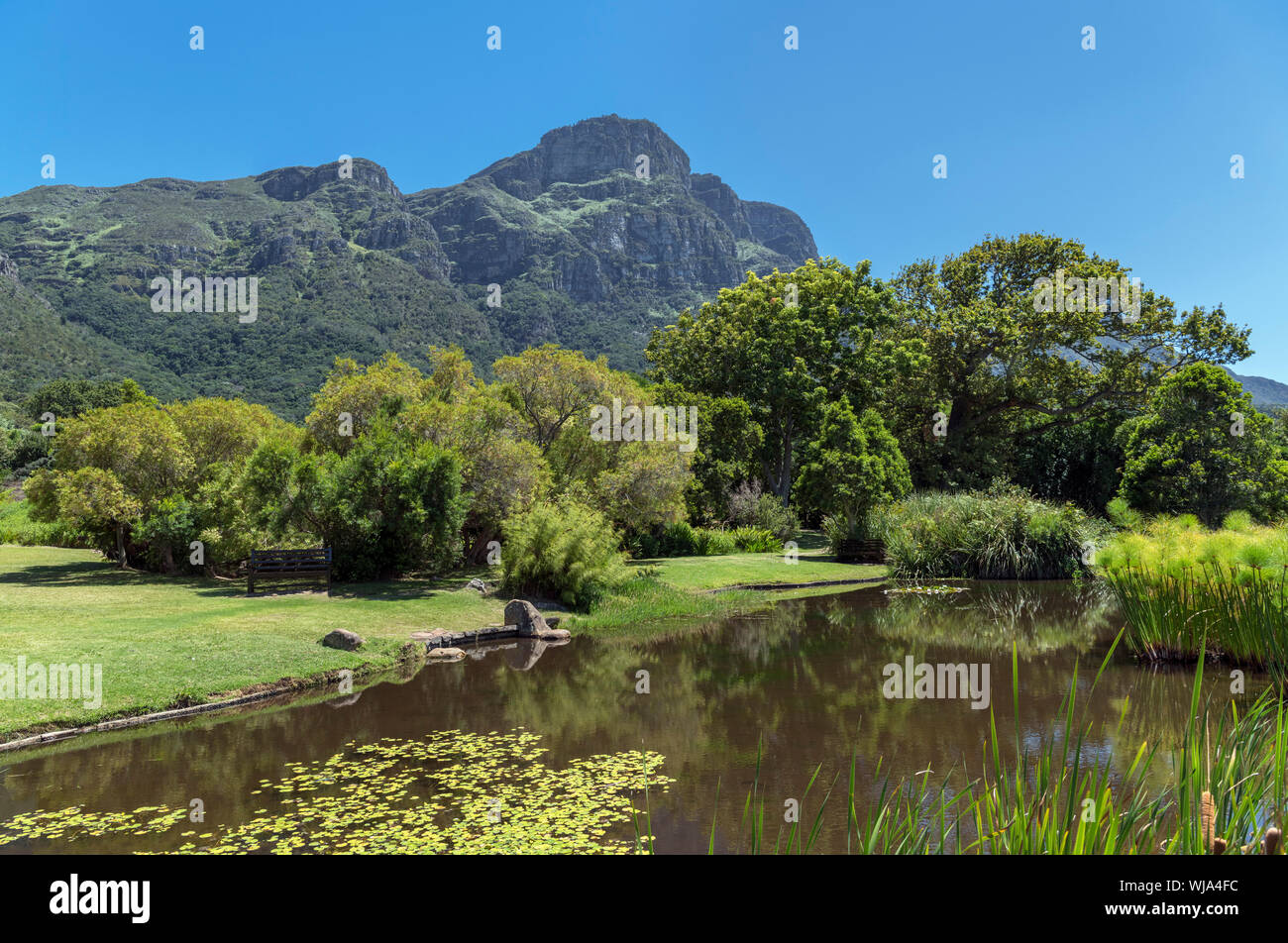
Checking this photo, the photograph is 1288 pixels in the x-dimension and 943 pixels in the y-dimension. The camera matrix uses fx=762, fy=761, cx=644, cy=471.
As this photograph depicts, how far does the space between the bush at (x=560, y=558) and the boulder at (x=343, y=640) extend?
603 centimetres

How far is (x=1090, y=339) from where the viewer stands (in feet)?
132

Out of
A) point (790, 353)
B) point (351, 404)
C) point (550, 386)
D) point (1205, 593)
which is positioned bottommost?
point (1205, 593)

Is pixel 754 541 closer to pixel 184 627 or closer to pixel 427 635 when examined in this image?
pixel 427 635

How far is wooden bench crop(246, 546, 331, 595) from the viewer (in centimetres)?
1780

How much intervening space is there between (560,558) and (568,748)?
9.95 metres

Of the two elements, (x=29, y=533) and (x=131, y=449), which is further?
(x=29, y=533)

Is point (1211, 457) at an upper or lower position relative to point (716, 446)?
lower

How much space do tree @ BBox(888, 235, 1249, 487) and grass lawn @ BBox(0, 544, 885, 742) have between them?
2197 centimetres

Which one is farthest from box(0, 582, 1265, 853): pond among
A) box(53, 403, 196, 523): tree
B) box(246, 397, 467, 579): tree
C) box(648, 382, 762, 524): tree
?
box(648, 382, 762, 524): tree

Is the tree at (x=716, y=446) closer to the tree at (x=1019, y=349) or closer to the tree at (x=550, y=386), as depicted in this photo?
the tree at (x=550, y=386)

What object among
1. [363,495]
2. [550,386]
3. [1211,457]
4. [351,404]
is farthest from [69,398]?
[1211,457]

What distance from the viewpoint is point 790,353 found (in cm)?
3681

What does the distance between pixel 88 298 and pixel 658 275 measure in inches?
4170
